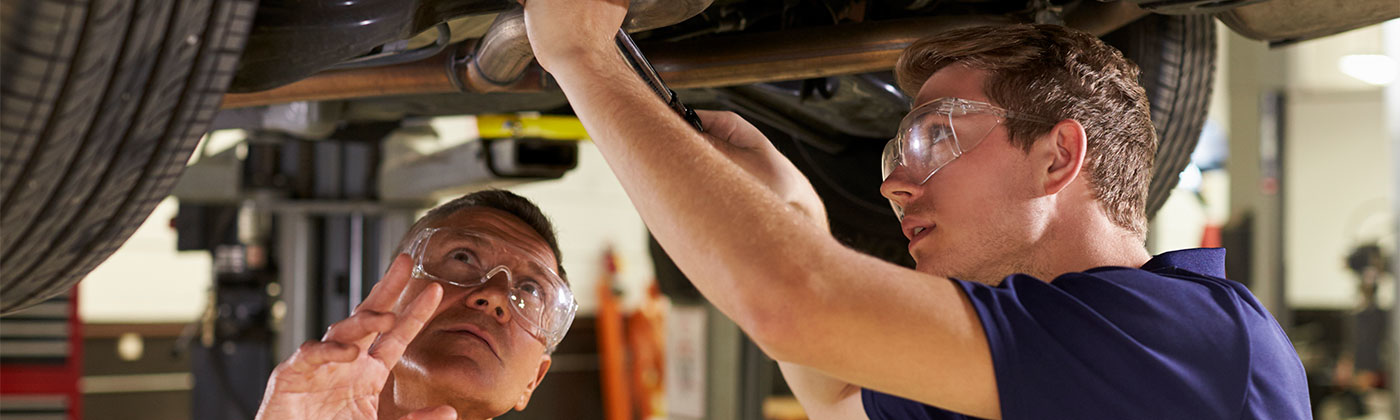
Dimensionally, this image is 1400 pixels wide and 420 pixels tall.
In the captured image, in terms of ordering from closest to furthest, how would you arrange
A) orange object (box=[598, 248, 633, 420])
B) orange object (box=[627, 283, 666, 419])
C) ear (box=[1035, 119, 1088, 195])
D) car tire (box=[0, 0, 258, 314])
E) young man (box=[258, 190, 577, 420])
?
car tire (box=[0, 0, 258, 314]) → ear (box=[1035, 119, 1088, 195]) → young man (box=[258, 190, 577, 420]) → orange object (box=[598, 248, 633, 420]) → orange object (box=[627, 283, 666, 419])

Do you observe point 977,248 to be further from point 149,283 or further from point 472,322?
point 149,283

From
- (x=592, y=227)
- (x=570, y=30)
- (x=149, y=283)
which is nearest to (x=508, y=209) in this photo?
(x=570, y=30)

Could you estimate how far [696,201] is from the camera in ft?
2.70

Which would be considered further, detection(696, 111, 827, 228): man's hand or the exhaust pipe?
the exhaust pipe

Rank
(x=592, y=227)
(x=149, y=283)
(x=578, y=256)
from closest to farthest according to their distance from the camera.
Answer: (x=149, y=283), (x=578, y=256), (x=592, y=227)

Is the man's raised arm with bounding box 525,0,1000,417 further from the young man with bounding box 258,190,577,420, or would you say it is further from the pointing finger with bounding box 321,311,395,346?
the young man with bounding box 258,190,577,420

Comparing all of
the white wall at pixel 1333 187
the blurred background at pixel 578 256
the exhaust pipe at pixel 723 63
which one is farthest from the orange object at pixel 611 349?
the exhaust pipe at pixel 723 63

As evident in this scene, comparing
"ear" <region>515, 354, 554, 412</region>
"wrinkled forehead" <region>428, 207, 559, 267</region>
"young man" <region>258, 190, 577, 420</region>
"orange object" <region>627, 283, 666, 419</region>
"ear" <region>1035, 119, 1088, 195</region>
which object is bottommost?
"orange object" <region>627, 283, 666, 419</region>

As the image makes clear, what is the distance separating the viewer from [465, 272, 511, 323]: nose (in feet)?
5.08

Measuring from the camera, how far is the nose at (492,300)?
155 centimetres

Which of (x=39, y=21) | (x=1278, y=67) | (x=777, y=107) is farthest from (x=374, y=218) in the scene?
(x=1278, y=67)

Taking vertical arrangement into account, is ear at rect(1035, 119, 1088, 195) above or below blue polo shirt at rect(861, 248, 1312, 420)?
above

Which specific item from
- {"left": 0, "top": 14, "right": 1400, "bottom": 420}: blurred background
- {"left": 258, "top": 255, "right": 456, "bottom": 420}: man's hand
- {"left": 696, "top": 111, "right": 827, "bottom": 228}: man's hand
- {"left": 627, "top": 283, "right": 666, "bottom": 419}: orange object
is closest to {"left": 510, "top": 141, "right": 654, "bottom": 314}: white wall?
{"left": 0, "top": 14, "right": 1400, "bottom": 420}: blurred background

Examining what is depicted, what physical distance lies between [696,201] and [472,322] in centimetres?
79
